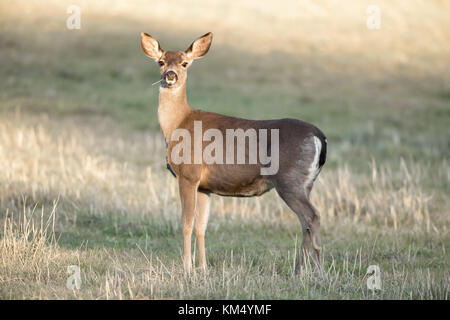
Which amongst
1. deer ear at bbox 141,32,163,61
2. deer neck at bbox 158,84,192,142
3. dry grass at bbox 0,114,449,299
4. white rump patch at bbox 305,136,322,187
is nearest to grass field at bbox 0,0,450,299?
dry grass at bbox 0,114,449,299

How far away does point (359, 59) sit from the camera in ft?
125

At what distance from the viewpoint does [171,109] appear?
7.80 meters

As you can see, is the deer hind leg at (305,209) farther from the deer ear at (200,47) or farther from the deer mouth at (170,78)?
the deer ear at (200,47)

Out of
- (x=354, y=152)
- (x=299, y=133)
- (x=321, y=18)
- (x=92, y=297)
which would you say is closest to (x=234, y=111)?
(x=354, y=152)

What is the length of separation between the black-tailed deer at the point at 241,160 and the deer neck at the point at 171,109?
0.01 metres

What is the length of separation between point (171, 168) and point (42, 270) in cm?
193

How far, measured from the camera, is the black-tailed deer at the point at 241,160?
23.3ft

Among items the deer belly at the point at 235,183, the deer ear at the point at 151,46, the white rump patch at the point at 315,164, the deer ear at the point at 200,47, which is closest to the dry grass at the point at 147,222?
the deer belly at the point at 235,183

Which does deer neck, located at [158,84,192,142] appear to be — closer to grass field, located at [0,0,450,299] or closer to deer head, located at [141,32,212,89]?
deer head, located at [141,32,212,89]

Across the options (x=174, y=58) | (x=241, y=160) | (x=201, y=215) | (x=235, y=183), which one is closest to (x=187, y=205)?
(x=201, y=215)

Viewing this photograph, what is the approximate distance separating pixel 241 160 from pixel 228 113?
1719 centimetres

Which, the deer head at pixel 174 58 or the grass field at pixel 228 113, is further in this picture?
the deer head at pixel 174 58

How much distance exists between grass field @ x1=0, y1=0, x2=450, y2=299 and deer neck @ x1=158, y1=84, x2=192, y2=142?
5.50 feet

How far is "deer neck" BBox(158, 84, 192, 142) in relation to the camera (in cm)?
776
